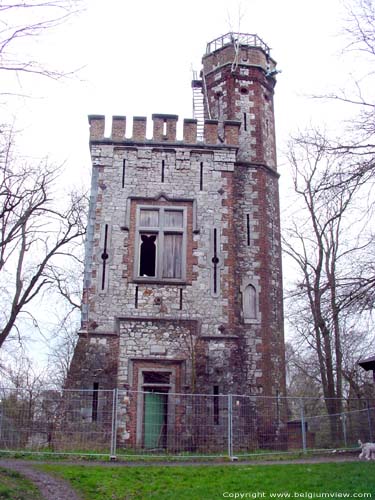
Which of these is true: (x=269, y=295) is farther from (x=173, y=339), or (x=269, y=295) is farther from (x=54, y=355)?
(x=54, y=355)

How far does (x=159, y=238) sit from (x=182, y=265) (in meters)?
1.06

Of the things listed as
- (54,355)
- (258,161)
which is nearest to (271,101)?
(258,161)

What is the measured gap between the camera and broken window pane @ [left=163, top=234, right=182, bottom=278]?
17.9 m

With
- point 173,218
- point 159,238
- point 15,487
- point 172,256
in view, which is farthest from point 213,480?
point 173,218

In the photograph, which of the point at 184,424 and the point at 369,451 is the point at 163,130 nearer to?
the point at 184,424

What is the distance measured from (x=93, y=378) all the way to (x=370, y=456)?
7275 millimetres

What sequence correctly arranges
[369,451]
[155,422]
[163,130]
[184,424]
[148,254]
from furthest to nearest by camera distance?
[163,130]
[148,254]
[155,422]
[184,424]
[369,451]

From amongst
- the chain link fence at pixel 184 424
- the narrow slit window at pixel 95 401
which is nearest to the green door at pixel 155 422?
the chain link fence at pixel 184 424

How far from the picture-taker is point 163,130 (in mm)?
19203

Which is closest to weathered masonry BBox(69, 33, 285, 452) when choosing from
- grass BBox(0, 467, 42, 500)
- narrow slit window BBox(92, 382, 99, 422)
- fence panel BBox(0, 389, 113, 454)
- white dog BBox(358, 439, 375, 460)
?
narrow slit window BBox(92, 382, 99, 422)

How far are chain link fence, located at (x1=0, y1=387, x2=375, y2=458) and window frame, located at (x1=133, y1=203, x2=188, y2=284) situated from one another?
11.0 feet

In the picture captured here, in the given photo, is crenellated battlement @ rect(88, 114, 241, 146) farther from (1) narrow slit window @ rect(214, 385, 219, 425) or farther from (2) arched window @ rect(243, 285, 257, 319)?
(1) narrow slit window @ rect(214, 385, 219, 425)

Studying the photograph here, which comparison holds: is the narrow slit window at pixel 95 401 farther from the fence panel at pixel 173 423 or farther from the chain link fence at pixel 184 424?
the fence panel at pixel 173 423

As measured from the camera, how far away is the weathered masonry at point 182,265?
16.8 m
